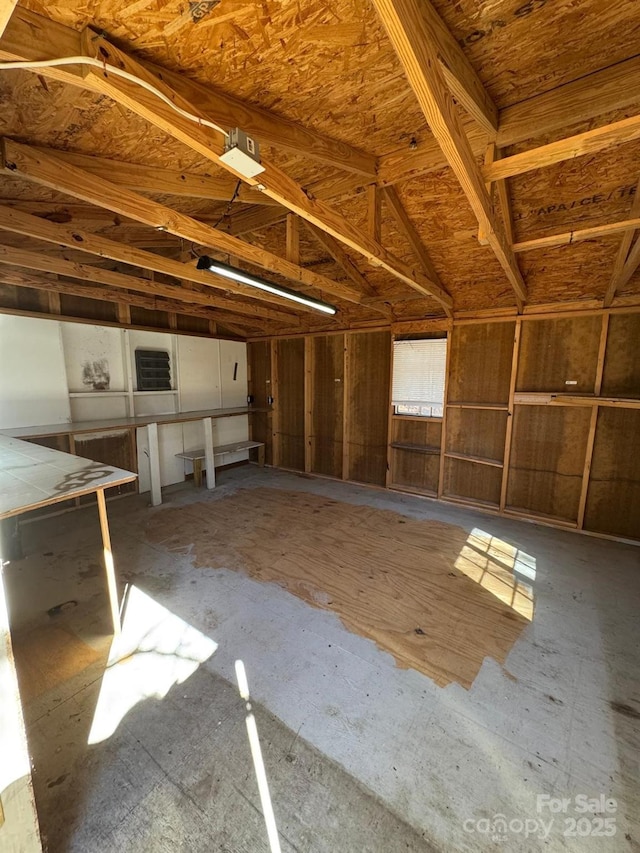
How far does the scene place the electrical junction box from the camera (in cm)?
132

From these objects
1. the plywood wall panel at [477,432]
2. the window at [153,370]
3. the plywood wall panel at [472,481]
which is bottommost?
the plywood wall panel at [472,481]

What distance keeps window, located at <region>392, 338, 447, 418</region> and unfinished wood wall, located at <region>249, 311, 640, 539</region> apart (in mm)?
126

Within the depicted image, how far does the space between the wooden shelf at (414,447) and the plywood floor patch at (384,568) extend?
1091mm

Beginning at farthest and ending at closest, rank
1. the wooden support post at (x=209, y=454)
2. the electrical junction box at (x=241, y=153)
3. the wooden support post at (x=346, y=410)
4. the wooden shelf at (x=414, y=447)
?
the wooden support post at (x=346, y=410)
the wooden support post at (x=209, y=454)
the wooden shelf at (x=414, y=447)
the electrical junction box at (x=241, y=153)

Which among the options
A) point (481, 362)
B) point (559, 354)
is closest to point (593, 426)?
point (559, 354)

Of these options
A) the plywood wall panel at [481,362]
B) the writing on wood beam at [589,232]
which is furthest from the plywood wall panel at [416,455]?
the writing on wood beam at [589,232]

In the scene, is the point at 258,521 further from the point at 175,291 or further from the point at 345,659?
the point at 175,291

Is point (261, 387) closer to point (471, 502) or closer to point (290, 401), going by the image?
point (290, 401)

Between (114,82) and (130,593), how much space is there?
304 centimetres

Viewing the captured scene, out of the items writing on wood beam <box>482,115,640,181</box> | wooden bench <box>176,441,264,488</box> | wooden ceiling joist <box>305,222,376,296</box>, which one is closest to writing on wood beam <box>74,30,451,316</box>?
writing on wood beam <box>482,115,640,181</box>

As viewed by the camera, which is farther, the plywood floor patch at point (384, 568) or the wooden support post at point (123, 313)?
the wooden support post at point (123, 313)

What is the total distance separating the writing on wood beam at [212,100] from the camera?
102cm

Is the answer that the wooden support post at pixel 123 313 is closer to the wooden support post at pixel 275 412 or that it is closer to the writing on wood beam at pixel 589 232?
the wooden support post at pixel 275 412

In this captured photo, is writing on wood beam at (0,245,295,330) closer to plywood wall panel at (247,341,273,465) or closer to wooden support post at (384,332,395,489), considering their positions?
plywood wall panel at (247,341,273,465)
